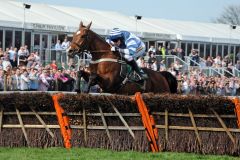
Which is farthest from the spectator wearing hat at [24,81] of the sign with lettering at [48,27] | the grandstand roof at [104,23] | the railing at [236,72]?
the railing at [236,72]

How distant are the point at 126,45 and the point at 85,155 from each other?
519 centimetres

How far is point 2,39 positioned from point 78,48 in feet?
40.2

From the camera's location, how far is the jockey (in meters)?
15.7

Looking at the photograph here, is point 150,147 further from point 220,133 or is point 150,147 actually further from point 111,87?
point 111,87

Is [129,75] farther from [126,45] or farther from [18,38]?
[18,38]

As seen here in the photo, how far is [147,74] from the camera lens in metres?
16.5

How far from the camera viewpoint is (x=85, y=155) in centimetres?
1114

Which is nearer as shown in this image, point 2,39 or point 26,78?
point 26,78

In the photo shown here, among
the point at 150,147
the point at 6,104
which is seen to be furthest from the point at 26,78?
the point at 150,147

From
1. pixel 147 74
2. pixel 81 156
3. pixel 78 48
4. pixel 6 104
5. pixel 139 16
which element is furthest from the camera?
pixel 139 16

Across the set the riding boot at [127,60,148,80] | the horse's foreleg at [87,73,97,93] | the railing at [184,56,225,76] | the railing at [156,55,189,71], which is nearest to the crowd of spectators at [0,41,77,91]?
the railing at [156,55,189,71]

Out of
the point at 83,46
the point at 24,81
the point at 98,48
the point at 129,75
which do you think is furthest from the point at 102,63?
the point at 24,81

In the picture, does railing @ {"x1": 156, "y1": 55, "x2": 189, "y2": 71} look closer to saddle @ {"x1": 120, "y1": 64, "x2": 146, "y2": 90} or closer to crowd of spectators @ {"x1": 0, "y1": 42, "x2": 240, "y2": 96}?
crowd of spectators @ {"x1": 0, "y1": 42, "x2": 240, "y2": 96}

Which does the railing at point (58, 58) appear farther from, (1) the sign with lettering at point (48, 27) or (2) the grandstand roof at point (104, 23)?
(2) the grandstand roof at point (104, 23)
